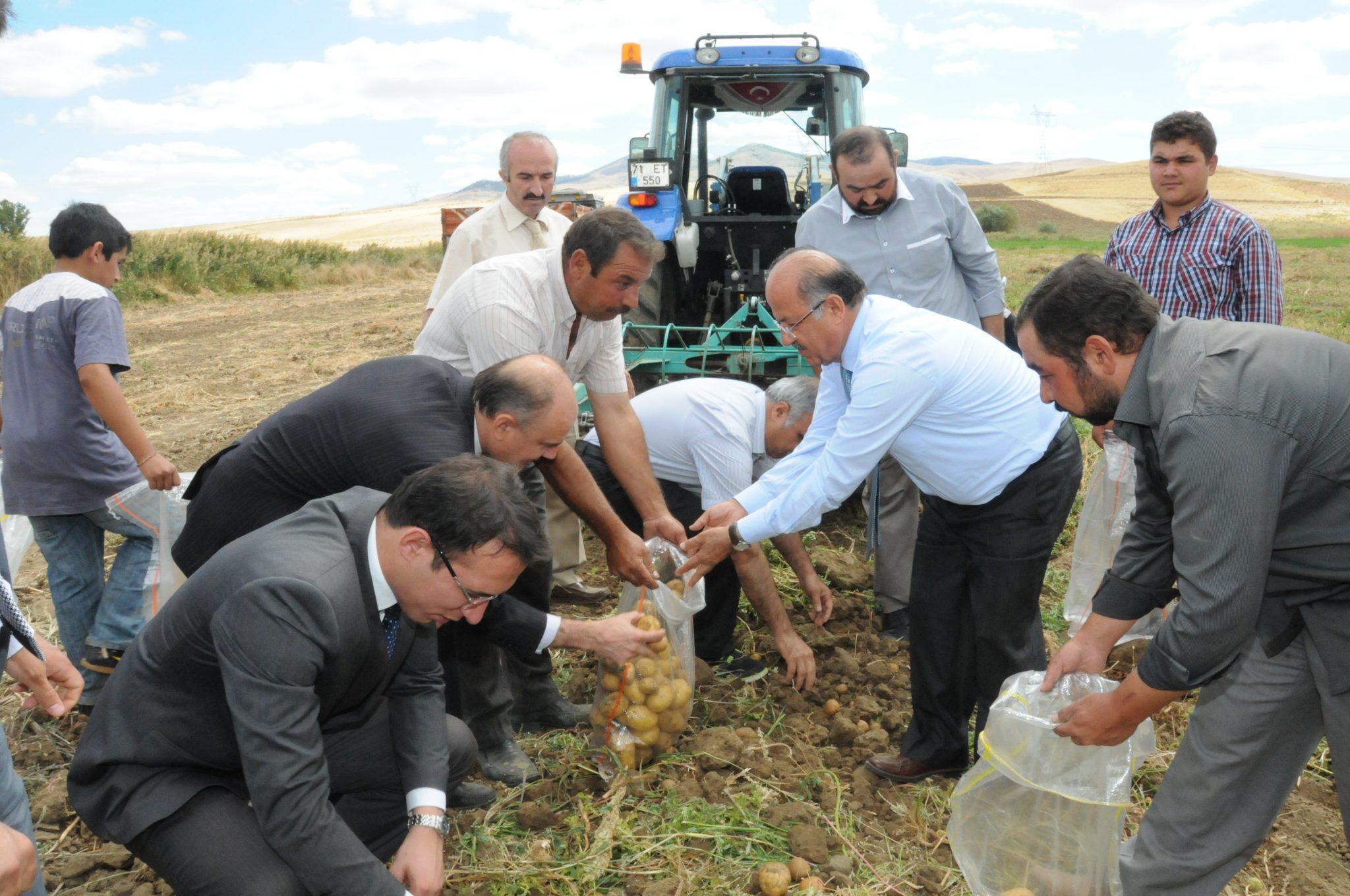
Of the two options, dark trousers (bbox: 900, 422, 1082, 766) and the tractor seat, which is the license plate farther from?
dark trousers (bbox: 900, 422, 1082, 766)

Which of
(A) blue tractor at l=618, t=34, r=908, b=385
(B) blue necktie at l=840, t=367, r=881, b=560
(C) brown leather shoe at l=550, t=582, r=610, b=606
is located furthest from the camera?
(A) blue tractor at l=618, t=34, r=908, b=385

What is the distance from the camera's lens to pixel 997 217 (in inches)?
1544

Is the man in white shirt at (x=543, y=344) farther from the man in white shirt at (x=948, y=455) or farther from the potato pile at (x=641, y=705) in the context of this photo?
the man in white shirt at (x=948, y=455)

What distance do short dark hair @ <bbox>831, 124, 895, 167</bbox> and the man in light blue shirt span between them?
0.14 feet

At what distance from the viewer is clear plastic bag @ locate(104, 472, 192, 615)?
11.0ft

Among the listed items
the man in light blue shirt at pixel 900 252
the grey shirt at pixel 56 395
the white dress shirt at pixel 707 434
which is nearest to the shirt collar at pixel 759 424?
the white dress shirt at pixel 707 434

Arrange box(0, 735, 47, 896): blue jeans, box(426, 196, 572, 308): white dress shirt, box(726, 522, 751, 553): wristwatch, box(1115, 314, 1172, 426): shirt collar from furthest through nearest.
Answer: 1. box(426, 196, 572, 308): white dress shirt
2. box(726, 522, 751, 553): wristwatch
3. box(0, 735, 47, 896): blue jeans
4. box(1115, 314, 1172, 426): shirt collar

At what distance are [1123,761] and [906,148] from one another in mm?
3631

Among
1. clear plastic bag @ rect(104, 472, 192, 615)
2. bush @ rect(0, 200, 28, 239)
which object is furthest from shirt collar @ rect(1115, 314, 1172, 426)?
bush @ rect(0, 200, 28, 239)

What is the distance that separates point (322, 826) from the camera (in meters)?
1.98

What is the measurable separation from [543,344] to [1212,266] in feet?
7.56

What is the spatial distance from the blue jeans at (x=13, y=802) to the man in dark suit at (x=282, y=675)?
101 mm

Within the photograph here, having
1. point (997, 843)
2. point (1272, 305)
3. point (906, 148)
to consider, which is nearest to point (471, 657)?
point (997, 843)

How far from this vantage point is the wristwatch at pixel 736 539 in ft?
9.77
